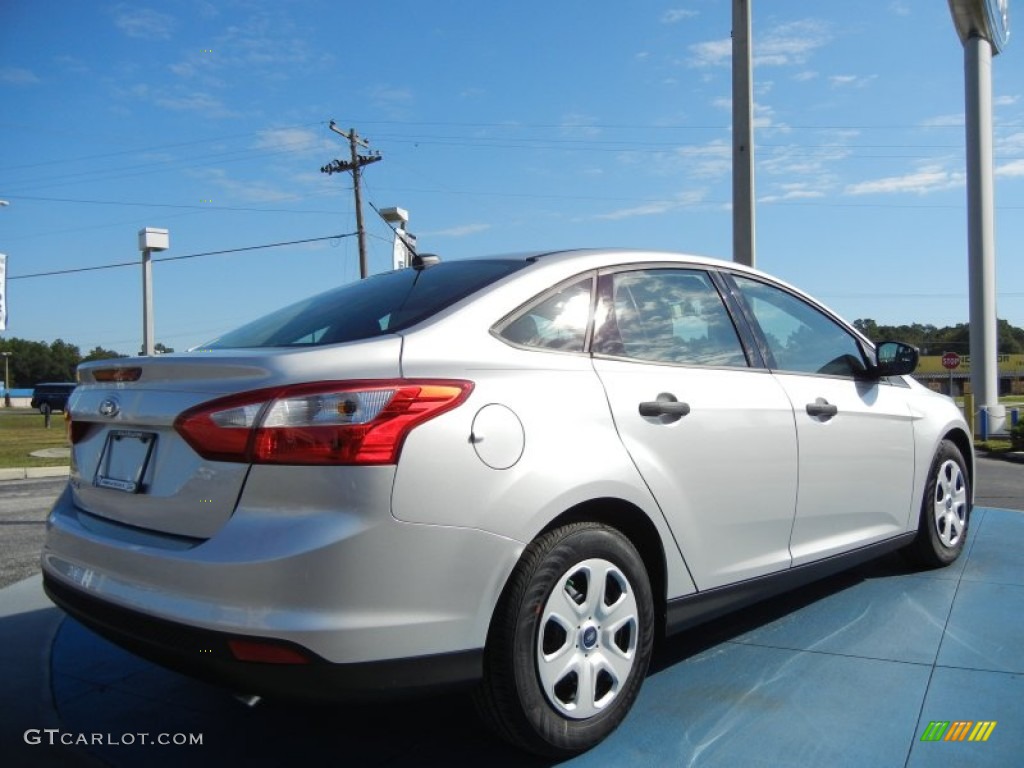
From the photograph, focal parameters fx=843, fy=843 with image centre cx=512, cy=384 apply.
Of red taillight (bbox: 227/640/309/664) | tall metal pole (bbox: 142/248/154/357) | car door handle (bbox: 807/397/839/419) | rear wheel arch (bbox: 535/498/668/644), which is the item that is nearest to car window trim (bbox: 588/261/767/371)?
car door handle (bbox: 807/397/839/419)

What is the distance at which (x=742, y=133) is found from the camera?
9.24 meters

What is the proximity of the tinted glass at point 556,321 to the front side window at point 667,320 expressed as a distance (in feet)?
0.24

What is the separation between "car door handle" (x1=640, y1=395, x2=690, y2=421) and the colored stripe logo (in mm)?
1250

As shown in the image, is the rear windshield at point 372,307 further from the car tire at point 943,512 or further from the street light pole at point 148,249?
the street light pole at point 148,249

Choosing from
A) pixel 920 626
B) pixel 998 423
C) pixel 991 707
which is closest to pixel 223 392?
pixel 991 707

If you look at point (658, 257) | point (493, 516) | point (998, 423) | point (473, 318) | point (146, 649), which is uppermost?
point (658, 257)

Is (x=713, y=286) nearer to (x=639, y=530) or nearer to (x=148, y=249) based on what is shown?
(x=639, y=530)

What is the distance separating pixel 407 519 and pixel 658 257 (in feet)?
5.43

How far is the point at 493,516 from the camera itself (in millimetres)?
2262

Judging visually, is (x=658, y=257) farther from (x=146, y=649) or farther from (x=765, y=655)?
(x=146, y=649)

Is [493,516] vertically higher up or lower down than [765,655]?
higher up

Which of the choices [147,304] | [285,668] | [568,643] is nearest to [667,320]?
[568,643]

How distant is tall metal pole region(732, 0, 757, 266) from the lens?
9141 mm

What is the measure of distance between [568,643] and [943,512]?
10.0ft
